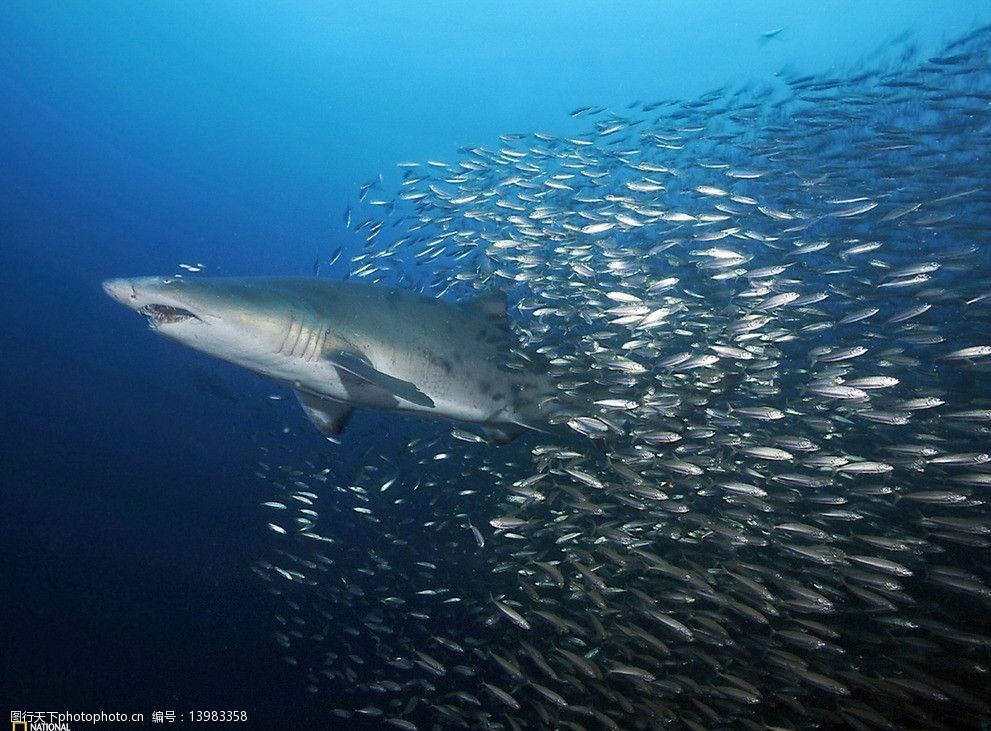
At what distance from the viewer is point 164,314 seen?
11.8 ft

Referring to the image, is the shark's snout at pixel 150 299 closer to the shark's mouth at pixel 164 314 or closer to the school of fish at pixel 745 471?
the shark's mouth at pixel 164 314

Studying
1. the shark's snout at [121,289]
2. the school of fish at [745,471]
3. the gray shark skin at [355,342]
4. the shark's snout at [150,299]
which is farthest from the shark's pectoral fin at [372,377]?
the school of fish at [745,471]

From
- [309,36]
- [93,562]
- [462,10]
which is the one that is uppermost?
[309,36]

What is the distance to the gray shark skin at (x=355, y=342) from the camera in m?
3.70

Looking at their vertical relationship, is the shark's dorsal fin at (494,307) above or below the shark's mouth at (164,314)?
above

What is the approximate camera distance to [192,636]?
16.0 m

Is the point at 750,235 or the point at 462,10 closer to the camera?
the point at 750,235

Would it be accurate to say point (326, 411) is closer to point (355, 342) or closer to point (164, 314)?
point (355, 342)

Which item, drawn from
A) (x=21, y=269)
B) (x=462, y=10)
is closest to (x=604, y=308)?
(x=21, y=269)

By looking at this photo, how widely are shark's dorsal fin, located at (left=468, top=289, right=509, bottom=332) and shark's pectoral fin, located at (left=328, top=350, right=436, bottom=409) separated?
1624mm

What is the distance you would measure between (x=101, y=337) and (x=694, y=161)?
34.2 metres

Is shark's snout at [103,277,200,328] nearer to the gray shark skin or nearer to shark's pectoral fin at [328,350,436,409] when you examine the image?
the gray shark skin

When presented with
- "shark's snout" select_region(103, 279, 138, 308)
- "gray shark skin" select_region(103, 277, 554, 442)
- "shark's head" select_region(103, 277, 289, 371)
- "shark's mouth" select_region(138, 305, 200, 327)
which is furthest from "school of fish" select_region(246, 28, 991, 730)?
"shark's snout" select_region(103, 279, 138, 308)

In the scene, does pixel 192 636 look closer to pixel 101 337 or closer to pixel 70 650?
pixel 70 650
